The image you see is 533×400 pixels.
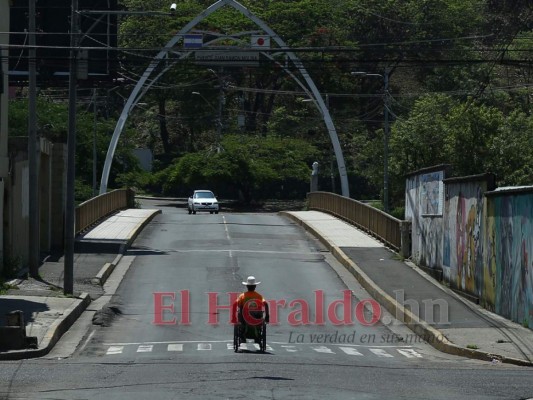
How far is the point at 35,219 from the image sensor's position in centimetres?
3091

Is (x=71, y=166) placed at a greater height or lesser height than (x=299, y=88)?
lesser

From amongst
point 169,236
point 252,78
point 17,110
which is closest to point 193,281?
point 169,236

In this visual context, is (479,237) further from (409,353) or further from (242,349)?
(242,349)

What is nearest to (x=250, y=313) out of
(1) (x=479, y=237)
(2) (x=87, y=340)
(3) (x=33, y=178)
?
(2) (x=87, y=340)

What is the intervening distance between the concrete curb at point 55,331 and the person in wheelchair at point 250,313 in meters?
3.73

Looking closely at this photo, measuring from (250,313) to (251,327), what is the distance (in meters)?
0.35

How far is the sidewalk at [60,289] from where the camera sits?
22.7 metres

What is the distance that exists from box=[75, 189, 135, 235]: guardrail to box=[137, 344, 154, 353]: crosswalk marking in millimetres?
21230

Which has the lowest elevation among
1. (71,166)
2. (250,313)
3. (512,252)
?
(250,313)

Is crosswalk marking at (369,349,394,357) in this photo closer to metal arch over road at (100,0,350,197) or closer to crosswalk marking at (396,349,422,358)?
crosswalk marking at (396,349,422,358)

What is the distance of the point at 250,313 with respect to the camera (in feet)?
65.2

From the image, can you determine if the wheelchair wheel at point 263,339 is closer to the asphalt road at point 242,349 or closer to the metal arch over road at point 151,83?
the asphalt road at point 242,349

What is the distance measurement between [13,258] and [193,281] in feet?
17.5

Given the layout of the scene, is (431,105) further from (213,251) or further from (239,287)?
(239,287)
